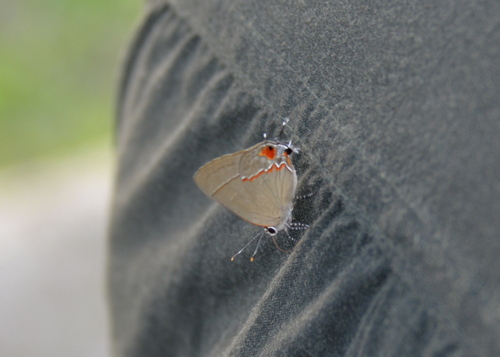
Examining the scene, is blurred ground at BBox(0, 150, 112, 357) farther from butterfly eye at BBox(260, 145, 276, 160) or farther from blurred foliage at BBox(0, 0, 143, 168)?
butterfly eye at BBox(260, 145, 276, 160)

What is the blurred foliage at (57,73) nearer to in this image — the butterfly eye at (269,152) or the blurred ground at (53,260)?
the blurred ground at (53,260)

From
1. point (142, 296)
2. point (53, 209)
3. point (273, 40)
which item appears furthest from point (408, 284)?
point (53, 209)

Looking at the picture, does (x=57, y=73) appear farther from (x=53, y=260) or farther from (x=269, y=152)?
(x=269, y=152)

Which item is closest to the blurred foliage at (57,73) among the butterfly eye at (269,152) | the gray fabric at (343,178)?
the gray fabric at (343,178)

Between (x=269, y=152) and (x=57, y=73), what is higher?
(x=57, y=73)

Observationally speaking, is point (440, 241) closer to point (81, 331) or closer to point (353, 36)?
point (353, 36)

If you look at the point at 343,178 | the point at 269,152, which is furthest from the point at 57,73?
the point at 343,178
